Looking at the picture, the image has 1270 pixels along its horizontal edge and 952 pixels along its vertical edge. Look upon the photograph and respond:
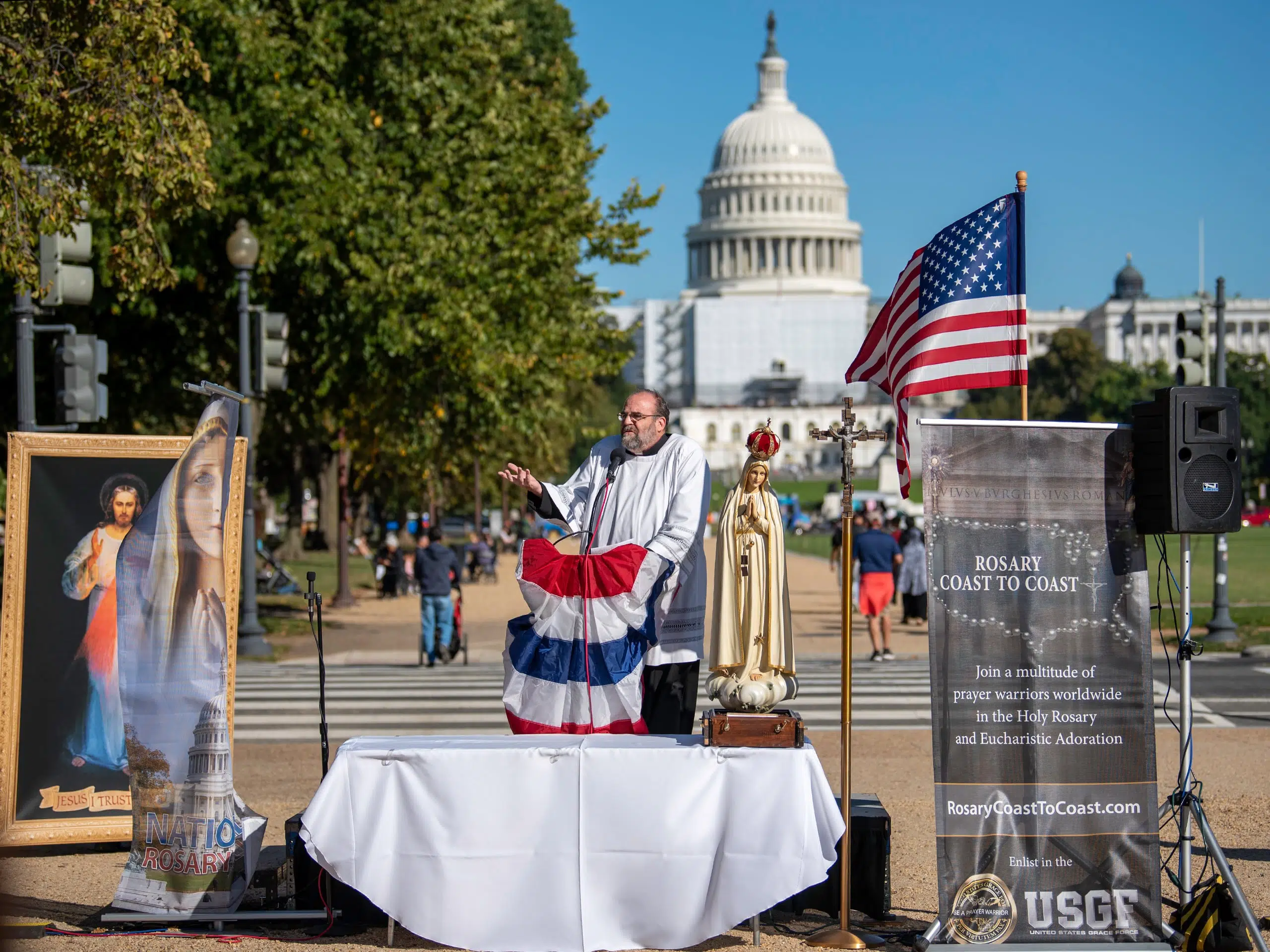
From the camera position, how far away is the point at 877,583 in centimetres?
1941

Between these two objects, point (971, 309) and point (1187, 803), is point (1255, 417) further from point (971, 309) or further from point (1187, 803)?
point (1187, 803)

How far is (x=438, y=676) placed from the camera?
18.4 meters

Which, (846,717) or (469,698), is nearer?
(846,717)

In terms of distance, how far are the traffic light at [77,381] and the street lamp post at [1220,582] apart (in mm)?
13501

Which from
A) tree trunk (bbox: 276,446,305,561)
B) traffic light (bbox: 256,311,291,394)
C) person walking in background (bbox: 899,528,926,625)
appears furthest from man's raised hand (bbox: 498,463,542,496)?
tree trunk (bbox: 276,446,305,561)

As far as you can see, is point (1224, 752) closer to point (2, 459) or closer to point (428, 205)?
→ point (428, 205)

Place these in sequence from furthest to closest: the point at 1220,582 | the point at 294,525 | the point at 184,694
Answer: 1. the point at 294,525
2. the point at 1220,582
3. the point at 184,694

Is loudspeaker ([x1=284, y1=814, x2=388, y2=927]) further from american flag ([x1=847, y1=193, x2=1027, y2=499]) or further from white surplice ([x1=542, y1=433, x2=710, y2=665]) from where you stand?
american flag ([x1=847, y1=193, x2=1027, y2=499])

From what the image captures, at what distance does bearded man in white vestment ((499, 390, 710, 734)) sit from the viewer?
7461mm

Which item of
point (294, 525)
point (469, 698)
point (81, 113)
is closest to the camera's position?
point (81, 113)

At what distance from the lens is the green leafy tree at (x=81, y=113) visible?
11.6 meters

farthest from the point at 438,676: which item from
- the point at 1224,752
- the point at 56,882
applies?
the point at 56,882

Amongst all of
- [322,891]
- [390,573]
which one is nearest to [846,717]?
[322,891]

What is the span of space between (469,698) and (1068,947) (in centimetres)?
1017
